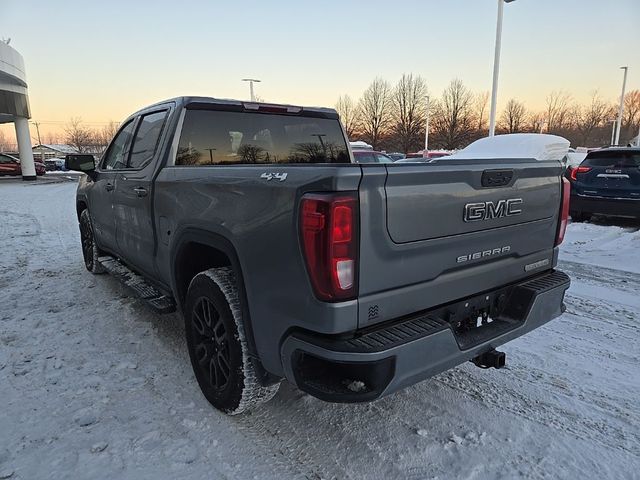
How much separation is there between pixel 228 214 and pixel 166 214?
0.94m

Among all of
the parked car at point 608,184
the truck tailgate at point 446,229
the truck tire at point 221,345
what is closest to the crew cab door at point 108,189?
the truck tire at point 221,345

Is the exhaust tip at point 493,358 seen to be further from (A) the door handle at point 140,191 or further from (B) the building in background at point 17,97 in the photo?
(B) the building in background at point 17,97

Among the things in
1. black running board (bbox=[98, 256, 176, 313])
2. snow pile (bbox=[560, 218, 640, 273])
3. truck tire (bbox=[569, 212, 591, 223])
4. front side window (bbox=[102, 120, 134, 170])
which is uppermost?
front side window (bbox=[102, 120, 134, 170])

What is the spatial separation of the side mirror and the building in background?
22435mm

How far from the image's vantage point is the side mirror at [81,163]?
4785mm

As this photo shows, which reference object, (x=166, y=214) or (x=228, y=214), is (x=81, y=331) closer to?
(x=166, y=214)

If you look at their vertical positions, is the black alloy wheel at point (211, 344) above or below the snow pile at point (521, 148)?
below

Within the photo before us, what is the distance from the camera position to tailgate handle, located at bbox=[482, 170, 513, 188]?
237 cm

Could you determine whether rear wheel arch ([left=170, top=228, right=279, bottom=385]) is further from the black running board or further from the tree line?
the tree line

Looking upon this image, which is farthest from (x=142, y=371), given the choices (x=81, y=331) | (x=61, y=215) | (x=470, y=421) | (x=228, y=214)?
(x=61, y=215)

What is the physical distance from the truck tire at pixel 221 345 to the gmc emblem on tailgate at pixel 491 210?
131 cm

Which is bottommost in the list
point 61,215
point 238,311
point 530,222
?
point 61,215

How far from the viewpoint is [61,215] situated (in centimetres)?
1170

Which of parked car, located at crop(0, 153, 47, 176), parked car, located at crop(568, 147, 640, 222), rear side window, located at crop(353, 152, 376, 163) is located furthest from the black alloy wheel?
parked car, located at crop(0, 153, 47, 176)
